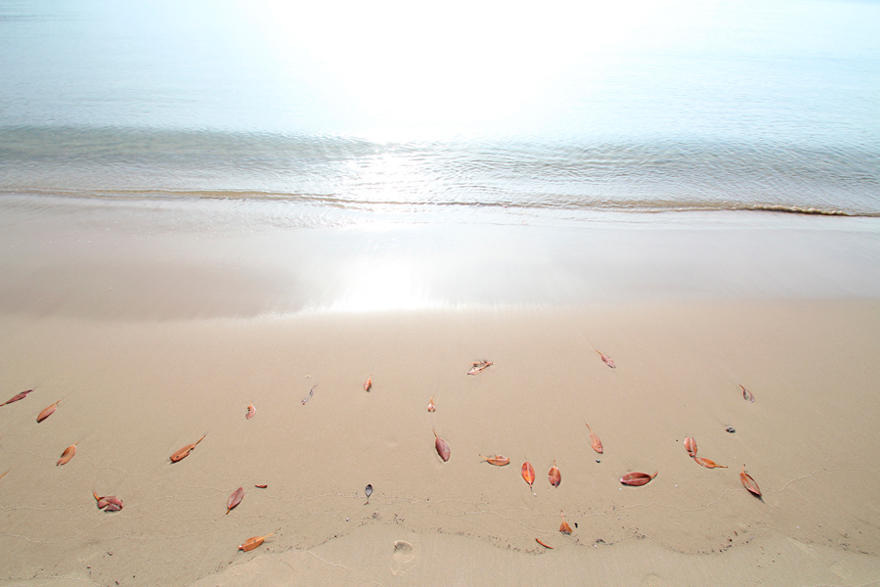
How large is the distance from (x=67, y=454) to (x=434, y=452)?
2.07 metres

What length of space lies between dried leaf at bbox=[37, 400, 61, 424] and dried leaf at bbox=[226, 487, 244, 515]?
4.73ft

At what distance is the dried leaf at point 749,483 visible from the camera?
2.13m

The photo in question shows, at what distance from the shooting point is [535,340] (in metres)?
3.20

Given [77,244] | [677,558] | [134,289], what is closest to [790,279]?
[677,558]

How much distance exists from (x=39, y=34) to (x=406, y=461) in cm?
3313

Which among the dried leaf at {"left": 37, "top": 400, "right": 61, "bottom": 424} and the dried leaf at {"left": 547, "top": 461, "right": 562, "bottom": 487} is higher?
the dried leaf at {"left": 37, "top": 400, "right": 61, "bottom": 424}

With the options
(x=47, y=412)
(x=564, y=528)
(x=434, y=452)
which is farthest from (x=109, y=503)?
(x=564, y=528)

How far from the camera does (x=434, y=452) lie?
7.61 ft

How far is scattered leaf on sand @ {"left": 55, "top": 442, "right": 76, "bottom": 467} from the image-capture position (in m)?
2.23

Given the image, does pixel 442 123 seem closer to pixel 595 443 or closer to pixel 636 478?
pixel 595 443

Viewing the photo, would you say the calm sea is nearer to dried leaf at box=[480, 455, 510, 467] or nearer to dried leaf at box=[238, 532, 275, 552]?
dried leaf at box=[480, 455, 510, 467]

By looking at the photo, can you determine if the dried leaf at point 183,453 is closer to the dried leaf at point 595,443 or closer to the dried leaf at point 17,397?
the dried leaf at point 17,397

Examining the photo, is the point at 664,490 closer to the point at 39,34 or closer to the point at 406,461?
the point at 406,461

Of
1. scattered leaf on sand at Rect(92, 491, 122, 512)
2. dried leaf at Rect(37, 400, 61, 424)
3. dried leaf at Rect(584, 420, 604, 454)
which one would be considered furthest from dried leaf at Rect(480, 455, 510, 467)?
dried leaf at Rect(37, 400, 61, 424)
